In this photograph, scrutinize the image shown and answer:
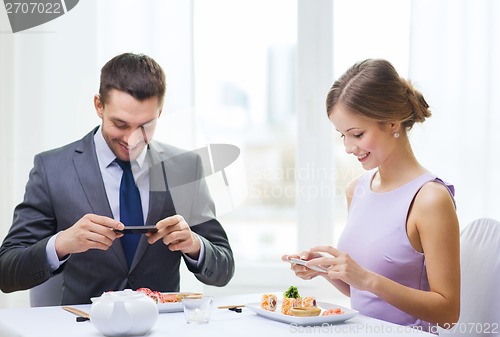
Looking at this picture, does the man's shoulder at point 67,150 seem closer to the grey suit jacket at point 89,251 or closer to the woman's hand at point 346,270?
the grey suit jacket at point 89,251

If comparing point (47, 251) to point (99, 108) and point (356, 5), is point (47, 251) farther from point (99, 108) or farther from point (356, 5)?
point (356, 5)

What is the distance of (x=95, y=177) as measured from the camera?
218 cm

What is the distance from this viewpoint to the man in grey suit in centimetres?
213

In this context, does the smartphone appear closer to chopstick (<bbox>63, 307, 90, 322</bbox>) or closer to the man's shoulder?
chopstick (<bbox>63, 307, 90, 322</bbox>)

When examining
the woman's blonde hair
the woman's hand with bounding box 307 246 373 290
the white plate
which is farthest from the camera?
the woman's blonde hair

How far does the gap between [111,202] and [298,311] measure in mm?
798

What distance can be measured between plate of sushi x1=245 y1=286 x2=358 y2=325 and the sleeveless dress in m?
0.21

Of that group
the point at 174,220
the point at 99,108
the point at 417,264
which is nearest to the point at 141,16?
the point at 99,108

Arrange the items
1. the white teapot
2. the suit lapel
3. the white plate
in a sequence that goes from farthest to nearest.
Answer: the suit lapel, the white plate, the white teapot

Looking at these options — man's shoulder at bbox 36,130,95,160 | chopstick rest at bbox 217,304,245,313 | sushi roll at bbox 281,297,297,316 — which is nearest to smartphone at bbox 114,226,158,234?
chopstick rest at bbox 217,304,245,313

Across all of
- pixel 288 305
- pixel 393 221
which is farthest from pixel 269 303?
pixel 393 221

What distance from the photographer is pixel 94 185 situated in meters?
2.17

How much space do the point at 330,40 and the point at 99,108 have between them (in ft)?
3.80

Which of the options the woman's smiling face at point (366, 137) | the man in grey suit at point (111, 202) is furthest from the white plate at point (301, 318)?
the woman's smiling face at point (366, 137)
